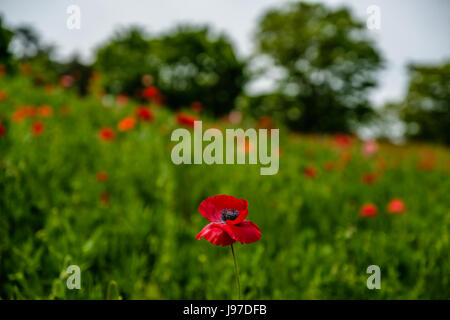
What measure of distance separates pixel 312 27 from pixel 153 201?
16.5m

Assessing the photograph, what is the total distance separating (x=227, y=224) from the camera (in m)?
0.60

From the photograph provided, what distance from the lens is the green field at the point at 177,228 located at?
1.23 meters

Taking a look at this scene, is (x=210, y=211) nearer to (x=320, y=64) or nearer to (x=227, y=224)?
(x=227, y=224)

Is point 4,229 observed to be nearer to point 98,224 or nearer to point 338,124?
point 98,224

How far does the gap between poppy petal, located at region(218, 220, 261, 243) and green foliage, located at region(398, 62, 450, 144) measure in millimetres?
25102

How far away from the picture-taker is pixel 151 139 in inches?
107

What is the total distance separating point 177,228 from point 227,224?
3.59ft
